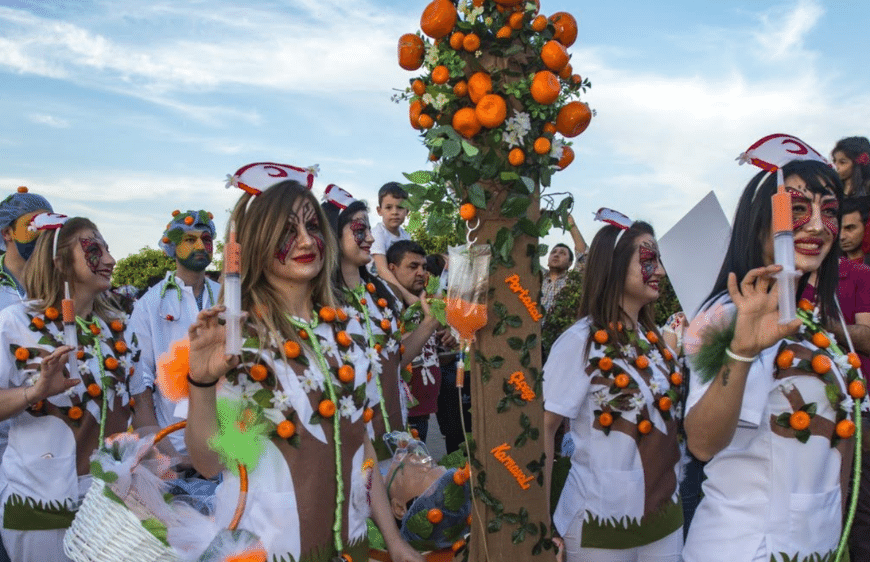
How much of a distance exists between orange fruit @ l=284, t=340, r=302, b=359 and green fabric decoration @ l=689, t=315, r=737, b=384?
4.12 ft

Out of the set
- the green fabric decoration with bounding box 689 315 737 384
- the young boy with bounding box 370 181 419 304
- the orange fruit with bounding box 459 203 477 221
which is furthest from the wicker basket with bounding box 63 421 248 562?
the young boy with bounding box 370 181 419 304

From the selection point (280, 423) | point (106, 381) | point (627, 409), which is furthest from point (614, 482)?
point (106, 381)

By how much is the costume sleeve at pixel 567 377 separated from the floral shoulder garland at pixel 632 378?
0.05m

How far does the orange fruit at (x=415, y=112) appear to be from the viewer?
3.20m

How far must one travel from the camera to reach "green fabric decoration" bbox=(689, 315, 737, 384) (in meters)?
2.19

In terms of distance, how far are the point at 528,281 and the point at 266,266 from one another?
3.26ft

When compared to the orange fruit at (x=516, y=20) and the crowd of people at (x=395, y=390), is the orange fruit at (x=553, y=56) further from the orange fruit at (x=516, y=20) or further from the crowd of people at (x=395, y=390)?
the crowd of people at (x=395, y=390)

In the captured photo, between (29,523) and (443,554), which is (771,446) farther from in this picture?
(29,523)

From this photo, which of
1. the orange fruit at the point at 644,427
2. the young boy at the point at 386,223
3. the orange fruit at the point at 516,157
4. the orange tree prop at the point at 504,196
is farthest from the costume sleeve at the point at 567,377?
the young boy at the point at 386,223

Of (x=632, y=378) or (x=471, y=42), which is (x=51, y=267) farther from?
(x=632, y=378)

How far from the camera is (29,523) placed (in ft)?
13.3

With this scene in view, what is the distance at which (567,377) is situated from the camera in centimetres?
375

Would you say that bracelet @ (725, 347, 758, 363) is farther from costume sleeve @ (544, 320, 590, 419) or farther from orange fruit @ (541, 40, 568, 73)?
costume sleeve @ (544, 320, 590, 419)

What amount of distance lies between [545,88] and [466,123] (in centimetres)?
32
